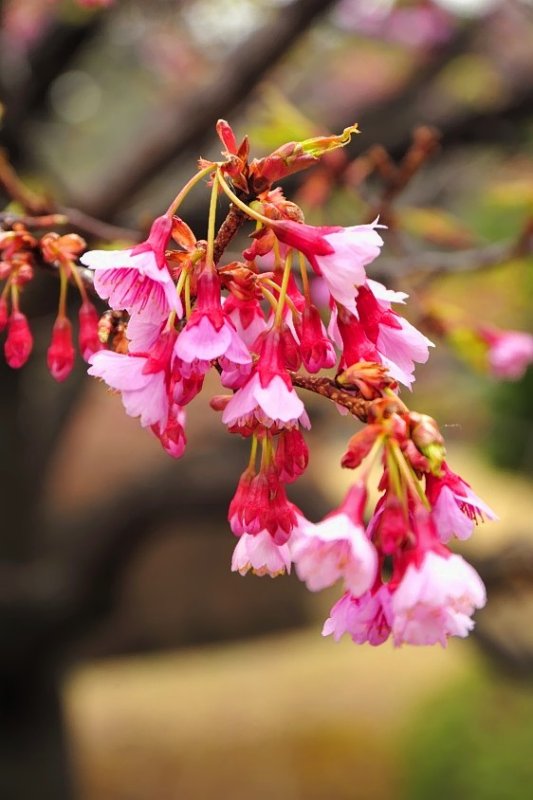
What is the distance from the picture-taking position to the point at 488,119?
367cm

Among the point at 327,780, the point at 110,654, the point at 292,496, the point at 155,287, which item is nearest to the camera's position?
the point at 155,287

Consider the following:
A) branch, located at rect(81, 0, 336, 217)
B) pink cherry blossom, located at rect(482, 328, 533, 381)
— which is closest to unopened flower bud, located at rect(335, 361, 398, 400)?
pink cherry blossom, located at rect(482, 328, 533, 381)

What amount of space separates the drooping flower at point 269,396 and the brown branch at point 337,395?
0.09 feet

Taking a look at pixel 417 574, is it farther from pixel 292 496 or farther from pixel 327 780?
pixel 327 780

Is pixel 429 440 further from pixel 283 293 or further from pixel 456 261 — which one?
pixel 456 261

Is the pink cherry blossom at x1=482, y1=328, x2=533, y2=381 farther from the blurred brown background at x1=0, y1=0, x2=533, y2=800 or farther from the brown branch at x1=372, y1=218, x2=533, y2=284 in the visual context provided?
the brown branch at x1=372, y1=218, x2=533, y2=284

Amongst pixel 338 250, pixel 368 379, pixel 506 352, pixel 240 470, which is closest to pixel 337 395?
pixel 368 379

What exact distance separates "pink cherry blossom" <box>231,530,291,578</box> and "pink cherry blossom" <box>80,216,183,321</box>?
0.24 metres

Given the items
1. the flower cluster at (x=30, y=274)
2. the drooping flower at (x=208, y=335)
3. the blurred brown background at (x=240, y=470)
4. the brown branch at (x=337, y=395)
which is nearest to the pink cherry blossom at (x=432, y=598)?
the brown branch at (x=337, y=395)

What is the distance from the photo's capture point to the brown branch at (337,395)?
2.46 ft

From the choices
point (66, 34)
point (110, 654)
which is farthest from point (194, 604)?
point (66, 34)

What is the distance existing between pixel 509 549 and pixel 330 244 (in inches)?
125

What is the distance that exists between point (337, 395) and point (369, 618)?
21 centimetres

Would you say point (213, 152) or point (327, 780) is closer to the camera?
point (213, 152)
